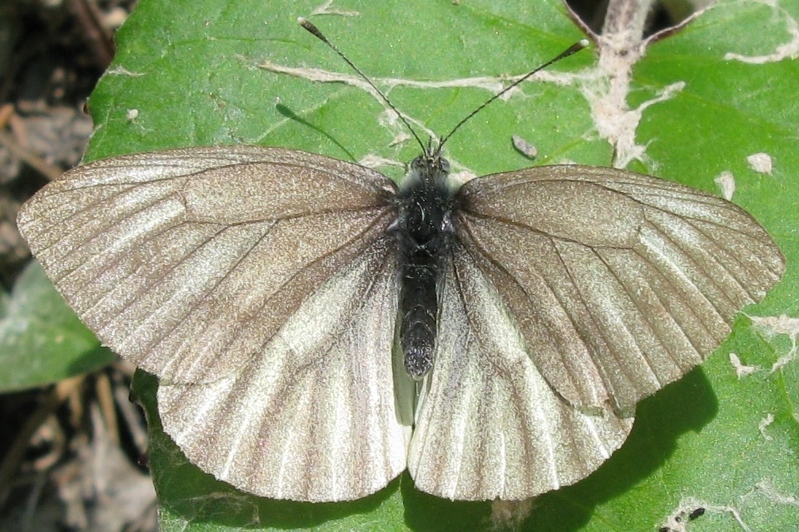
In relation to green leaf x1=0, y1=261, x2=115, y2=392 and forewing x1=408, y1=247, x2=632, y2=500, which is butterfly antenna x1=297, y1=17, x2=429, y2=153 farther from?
green leaf x1=0, y1=261, x2=115, y2=392

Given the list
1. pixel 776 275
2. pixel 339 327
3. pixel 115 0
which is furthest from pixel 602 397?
pixel 115 0

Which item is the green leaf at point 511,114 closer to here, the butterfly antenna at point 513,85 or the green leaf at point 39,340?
the butterfly antenna at point 513,85

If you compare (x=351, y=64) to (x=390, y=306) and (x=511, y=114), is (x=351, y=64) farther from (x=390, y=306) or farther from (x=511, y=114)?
(x=390, y=306)

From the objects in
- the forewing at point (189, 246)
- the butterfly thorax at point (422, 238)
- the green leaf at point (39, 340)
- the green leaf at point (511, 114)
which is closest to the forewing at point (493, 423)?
the butterfly thorax at point (422, 238)

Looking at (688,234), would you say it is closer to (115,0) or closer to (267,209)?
(267,209)

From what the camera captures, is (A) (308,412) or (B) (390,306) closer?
(A) (308,412)

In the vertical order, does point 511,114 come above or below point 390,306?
above

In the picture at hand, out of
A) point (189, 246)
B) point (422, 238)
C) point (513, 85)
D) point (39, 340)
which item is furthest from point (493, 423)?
point (39, 340)
